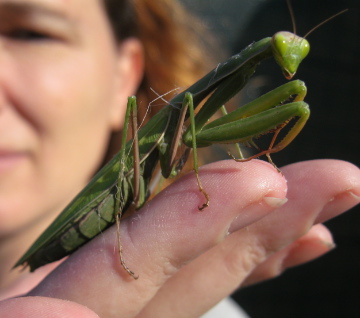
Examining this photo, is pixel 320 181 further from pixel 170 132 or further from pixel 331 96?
pixel 331 96

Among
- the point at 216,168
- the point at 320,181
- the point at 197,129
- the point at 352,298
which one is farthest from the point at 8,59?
the point at 352,298

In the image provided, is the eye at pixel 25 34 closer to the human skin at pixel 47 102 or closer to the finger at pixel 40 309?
the human skin at pixel 47 102

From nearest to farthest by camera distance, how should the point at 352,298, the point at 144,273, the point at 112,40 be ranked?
the point at 144,273 → the point at 112,40 → the point at 352,298

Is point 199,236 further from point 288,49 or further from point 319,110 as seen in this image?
point 319,110

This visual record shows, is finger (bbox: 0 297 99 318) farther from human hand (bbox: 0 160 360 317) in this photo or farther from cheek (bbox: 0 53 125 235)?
cheek (bbox: 0 53 125 235)

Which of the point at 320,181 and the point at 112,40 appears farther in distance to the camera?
the point at 112,40

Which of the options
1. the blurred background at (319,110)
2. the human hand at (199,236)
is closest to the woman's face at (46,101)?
the human hand at (199,236)
